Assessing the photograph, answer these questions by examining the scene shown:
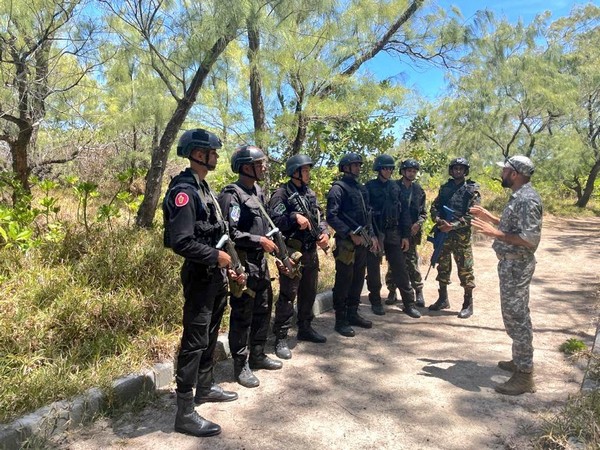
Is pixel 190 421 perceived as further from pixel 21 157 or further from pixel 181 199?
pixel 21 157

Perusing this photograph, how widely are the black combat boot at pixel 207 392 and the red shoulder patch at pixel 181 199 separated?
1.20m

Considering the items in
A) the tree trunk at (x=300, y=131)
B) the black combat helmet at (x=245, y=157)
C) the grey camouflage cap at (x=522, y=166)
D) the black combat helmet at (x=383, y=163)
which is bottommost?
the grey camouflage cap at (x=522, y=166)

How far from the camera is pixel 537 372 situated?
11.7 feet

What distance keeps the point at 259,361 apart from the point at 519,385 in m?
1.97

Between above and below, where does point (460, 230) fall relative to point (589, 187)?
below

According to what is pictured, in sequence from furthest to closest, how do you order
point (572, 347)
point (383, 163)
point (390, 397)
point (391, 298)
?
1. point (391, 298)
2. point (383, 163)
3. point (572, 347)
4. point (390, 397)

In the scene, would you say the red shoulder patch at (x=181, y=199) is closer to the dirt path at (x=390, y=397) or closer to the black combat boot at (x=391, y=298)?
the dirt path at (x=390, y=397)

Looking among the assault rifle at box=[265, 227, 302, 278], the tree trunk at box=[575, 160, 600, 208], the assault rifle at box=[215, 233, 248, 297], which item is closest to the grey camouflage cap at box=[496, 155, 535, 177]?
the assault rifle at box=[265, 227, 302, 278]

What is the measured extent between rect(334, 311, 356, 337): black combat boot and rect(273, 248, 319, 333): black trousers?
1.20ft

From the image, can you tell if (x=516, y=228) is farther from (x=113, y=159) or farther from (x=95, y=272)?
(x=113, y=159)

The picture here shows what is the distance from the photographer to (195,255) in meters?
2.56

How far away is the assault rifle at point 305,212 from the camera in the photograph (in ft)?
12.6

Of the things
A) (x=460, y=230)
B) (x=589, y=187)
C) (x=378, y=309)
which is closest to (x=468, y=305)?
(x=460, y=230)

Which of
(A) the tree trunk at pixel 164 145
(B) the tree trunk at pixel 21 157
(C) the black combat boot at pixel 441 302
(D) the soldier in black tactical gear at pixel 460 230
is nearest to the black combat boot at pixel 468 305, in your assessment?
(D) the soldier in black tactical gear at pixel 460 230
